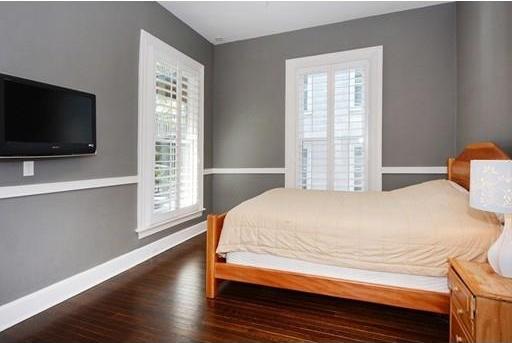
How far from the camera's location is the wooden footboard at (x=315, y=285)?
1792 millimetres

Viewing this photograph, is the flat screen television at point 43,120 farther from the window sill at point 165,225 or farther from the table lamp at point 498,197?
the table lamp at point 498,197

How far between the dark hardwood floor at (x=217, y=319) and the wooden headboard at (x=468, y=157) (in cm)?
123

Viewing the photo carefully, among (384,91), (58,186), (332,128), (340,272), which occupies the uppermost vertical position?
(384,91)

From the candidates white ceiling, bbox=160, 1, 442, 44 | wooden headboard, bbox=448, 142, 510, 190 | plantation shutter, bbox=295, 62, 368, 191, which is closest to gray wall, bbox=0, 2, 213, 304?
white ceiling, bbox=160, 1, 442, 44

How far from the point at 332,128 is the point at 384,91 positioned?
2.54 ft

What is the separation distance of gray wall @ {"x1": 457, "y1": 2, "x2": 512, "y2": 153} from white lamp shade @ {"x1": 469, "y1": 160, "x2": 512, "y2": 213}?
108cm

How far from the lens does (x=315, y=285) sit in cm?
201

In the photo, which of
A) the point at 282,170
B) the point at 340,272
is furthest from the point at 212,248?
the point at 282,170

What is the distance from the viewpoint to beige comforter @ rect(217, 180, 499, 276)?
1.73 meters

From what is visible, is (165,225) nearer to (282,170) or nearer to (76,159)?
(76,159)

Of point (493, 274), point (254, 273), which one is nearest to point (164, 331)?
point (254, 273)

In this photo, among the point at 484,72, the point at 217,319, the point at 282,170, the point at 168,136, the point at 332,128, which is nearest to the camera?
the point at 217,319

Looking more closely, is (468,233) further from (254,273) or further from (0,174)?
(0,174)

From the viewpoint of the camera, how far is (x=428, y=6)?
11.4ft
